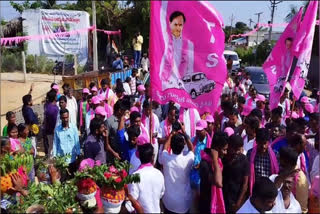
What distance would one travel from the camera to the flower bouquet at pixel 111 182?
3219 mm

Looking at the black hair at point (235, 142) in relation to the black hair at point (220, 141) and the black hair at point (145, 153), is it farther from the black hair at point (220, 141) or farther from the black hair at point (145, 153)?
the black hair at point (145, 153)

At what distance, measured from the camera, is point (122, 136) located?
16.7 ft

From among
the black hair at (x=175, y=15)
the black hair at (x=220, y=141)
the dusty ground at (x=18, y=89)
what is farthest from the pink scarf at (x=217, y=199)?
the dusty ground at (x=18, y=89)

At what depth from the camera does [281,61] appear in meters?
5.28

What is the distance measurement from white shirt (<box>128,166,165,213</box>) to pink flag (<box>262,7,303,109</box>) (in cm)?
256

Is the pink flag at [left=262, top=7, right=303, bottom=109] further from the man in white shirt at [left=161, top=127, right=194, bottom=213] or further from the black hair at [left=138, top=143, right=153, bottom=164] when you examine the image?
the black hair at [left=138, top=143, right=153, bottom=164]

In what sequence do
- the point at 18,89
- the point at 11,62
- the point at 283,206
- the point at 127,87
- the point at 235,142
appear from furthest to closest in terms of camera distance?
the point at 11,62, the point at 18,89, the point at 127,87, the point at 235,142, the point at 283,206

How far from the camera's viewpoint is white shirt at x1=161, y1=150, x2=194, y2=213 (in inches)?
153

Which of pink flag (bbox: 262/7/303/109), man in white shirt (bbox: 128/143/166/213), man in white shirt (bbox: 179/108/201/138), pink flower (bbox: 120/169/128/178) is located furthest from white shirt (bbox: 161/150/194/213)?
pink flag (bbox: 262/7/303/109)

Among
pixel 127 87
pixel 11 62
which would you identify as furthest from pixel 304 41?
pixel 11 62

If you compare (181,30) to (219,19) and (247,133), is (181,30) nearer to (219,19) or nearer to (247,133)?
(219,19)

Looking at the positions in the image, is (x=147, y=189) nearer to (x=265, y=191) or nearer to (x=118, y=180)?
(x=118, y=180)

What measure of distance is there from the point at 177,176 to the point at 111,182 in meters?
0.91

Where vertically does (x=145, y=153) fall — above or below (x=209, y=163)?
above
